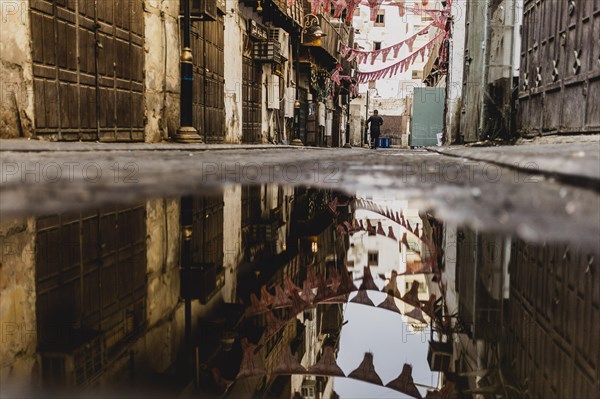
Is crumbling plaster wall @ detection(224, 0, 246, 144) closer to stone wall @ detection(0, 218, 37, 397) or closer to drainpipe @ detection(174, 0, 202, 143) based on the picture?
drainpipe @ detection(174, 0, 202, 143)

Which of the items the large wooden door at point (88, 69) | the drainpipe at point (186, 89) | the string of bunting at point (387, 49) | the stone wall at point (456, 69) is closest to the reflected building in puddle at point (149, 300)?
the large wooden door at point (88, 69)

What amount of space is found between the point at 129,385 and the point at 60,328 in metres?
0.36

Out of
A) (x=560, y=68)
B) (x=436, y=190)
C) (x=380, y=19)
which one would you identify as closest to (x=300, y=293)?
(x=436, y=190)

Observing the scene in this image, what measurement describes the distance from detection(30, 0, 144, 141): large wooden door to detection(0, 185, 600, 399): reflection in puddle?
17.4ft

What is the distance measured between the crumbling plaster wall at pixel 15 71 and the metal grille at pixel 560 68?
19.9 ft

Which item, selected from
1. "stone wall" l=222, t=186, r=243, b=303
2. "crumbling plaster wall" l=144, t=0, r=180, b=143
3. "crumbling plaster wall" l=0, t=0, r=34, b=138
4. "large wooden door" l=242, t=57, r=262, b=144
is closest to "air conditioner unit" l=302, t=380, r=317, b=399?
"stone wall" l=222, t=186, r=243, b=303

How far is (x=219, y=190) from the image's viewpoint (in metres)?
2.37

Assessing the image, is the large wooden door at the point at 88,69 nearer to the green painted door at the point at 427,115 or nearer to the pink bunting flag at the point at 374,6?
the pink bunting flag at the point at 374,6

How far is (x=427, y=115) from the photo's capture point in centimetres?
2278

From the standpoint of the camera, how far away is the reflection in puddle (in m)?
0.82

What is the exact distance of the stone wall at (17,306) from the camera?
0.80 metres

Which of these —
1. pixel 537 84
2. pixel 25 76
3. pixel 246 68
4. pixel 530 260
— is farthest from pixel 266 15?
pixel 530 260

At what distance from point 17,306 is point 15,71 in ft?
18.9

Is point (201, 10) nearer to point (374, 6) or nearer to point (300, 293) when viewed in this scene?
point (300, 293)
